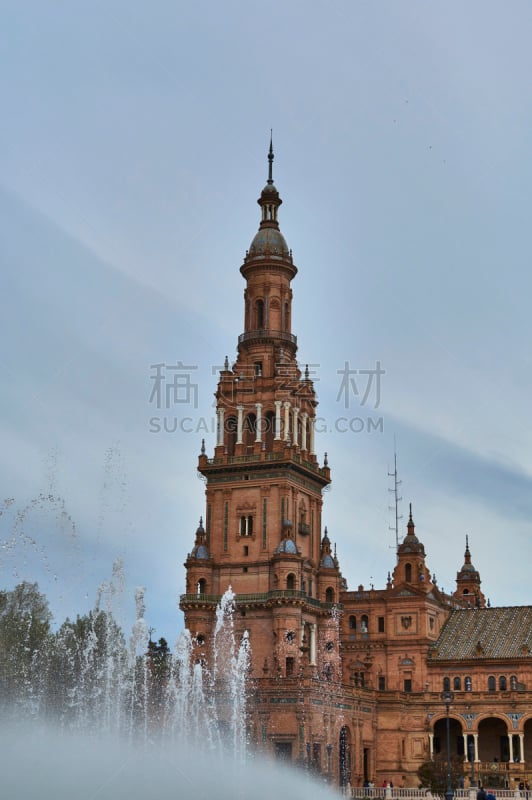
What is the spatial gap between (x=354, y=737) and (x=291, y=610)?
12868 mm

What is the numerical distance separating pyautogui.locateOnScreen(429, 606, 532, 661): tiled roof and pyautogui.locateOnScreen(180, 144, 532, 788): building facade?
185mm

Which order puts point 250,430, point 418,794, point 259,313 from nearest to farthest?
point 418,794 → point 250,430 → point 259,313

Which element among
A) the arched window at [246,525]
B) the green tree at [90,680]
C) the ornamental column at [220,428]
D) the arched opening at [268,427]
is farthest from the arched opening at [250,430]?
the green tree at [90,680]

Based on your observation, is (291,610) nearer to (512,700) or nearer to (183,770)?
(512,700)

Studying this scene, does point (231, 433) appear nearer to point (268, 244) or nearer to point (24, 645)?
point (268, 244)

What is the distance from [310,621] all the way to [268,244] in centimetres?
3603

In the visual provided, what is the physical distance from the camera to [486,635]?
4218 inches

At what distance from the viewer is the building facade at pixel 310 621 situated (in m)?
92.1

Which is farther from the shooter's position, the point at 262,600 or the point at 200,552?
the point at 200,552

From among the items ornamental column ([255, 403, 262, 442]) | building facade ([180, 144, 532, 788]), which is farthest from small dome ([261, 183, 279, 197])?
ornamental column ([255, 403, 262, 442])

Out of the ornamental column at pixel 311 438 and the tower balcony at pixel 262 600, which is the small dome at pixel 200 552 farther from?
the ornamental column at pixel 311 438

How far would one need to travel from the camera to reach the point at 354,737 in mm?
94938

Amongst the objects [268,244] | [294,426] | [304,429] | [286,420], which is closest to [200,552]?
[286,420]

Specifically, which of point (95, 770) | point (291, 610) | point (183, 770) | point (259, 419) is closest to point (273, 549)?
point (291, 610)
